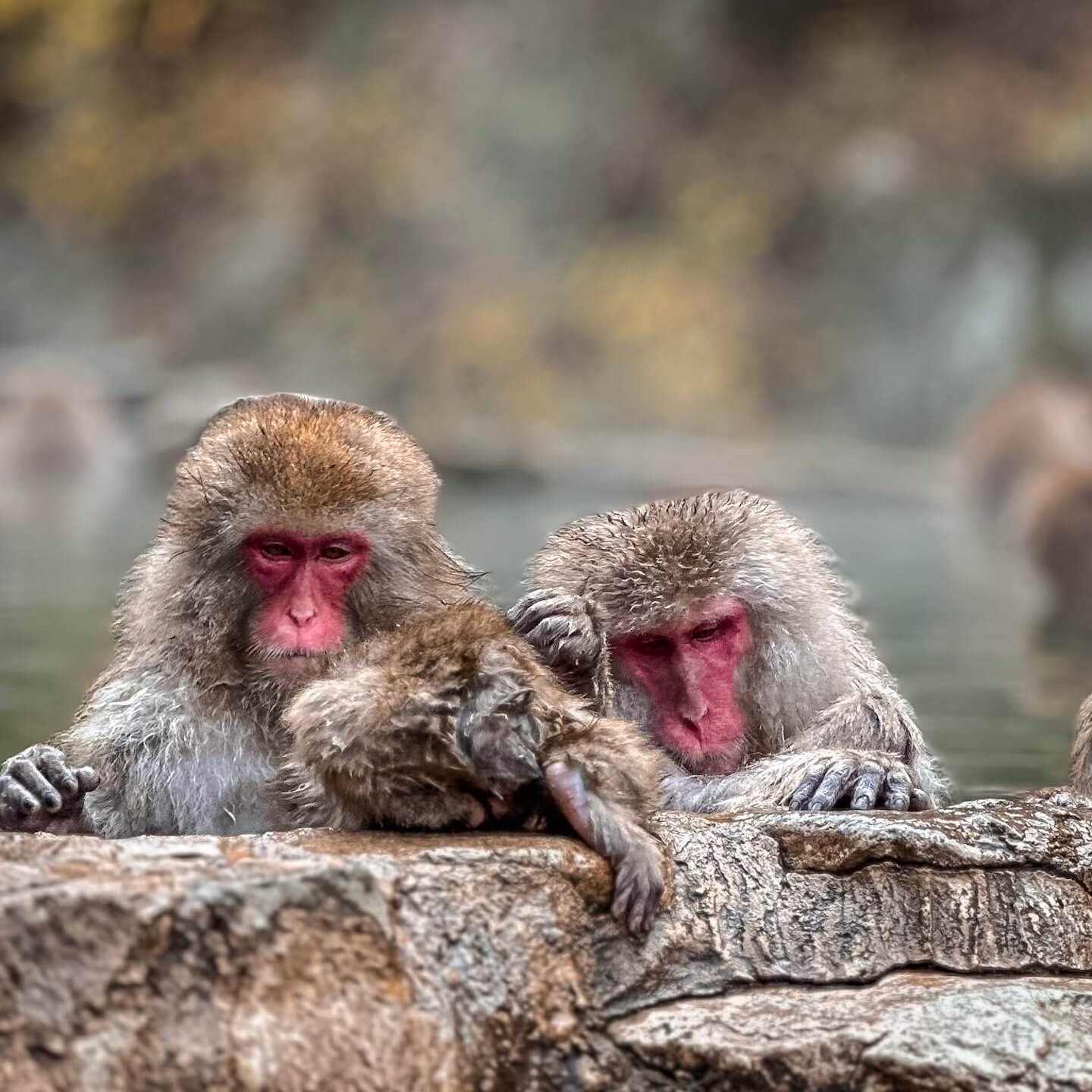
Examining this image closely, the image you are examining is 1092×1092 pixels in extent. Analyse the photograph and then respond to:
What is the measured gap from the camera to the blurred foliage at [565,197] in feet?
72.2

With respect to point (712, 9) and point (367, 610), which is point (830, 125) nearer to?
point (712, 9)

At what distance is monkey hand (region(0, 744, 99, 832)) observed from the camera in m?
3.38

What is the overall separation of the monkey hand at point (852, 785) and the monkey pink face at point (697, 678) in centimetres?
28

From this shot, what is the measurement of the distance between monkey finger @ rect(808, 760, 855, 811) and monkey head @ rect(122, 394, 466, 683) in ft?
2.81

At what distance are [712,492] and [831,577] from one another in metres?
0.34

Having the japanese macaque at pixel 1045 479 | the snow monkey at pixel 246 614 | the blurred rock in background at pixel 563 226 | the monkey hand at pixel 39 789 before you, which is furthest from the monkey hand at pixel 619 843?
the blurred rock in background at pixel 563 226

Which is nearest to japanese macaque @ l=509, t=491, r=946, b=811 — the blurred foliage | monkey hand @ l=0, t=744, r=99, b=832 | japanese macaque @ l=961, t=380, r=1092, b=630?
monkey hand @ l=0, t=744, r=99, b=832

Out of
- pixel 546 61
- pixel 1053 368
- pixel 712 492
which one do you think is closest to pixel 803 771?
pixel 712 492

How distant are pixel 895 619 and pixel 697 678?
6009 mm

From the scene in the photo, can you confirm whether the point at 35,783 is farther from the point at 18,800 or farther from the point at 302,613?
the point at 302,613

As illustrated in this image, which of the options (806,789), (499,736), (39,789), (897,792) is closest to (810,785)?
(806,789)

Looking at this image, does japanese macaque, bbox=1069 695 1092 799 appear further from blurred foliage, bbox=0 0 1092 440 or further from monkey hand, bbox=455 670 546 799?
blurred foliage, bbox=0 0 1092 440

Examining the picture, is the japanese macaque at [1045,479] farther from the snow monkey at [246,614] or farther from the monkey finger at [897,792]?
the snow monkey at [246,614]

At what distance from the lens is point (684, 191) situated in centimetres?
2377
